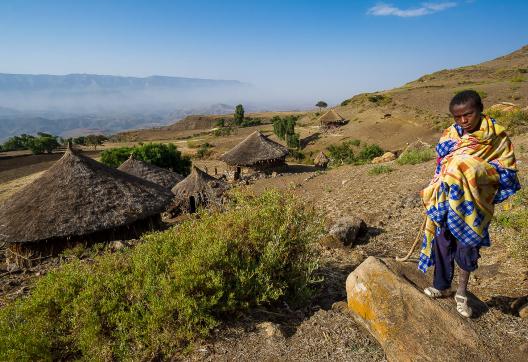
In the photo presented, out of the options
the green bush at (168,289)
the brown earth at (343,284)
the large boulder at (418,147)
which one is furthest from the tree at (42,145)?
the green bush at (168,289)

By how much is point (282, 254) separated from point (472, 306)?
2.07 m

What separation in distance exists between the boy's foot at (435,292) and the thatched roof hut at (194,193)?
1388 cm

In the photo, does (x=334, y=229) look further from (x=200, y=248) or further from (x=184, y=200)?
(x=184, y=200)

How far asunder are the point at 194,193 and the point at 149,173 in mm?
3968

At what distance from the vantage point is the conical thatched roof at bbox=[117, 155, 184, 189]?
1917 centimetres

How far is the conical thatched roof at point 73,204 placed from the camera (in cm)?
1005

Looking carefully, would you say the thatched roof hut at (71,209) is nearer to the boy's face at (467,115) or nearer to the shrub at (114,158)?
the boy's face at (467,115)

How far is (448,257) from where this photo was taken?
135 inches

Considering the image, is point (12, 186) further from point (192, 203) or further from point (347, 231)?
point (347, 231)

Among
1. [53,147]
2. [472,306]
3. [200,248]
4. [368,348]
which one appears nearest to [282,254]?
[200,248]

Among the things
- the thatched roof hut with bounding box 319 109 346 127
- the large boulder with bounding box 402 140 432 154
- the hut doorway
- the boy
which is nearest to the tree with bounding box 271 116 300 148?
the thatched roof hut with bounding box 319 109 346 127

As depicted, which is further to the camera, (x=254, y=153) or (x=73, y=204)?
(x=254, y=153)

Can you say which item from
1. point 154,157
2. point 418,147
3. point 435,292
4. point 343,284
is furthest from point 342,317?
point 154,157

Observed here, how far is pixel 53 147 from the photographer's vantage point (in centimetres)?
5300
